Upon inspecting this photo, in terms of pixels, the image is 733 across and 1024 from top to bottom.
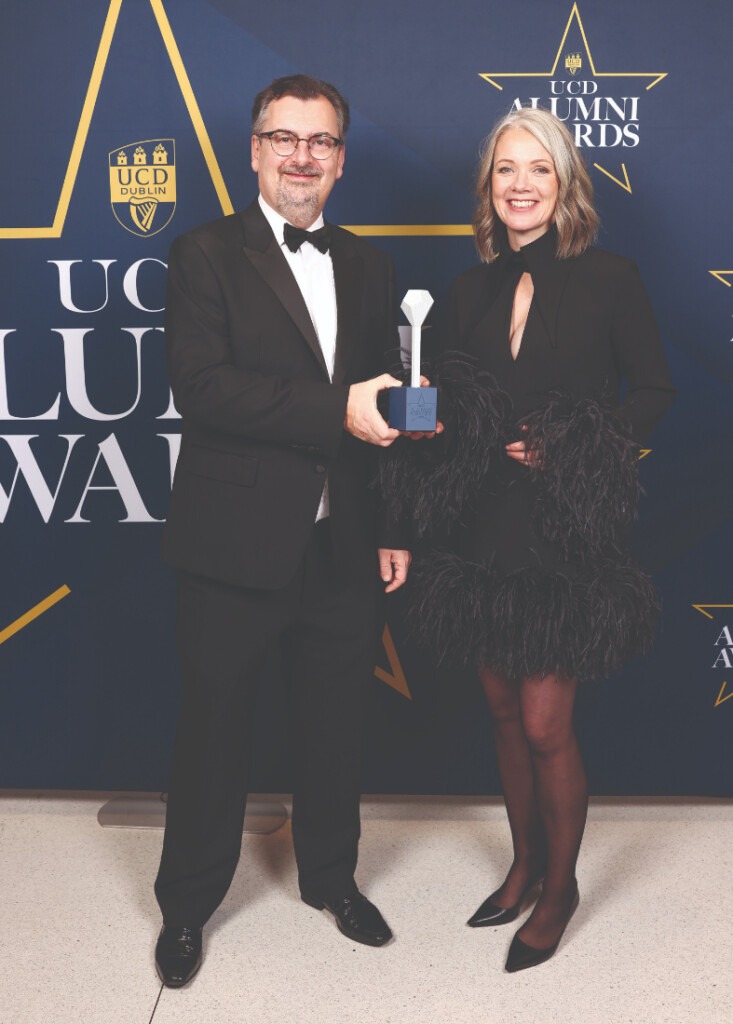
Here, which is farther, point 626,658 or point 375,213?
point 375,213

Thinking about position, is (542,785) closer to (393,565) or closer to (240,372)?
(393,565)

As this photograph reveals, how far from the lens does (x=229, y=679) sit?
217 cm

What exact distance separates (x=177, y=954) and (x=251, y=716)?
514 millimetres

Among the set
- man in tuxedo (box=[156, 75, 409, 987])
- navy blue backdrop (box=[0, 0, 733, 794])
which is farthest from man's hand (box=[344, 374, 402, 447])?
navy blue backdrop (box=[0, 0, 733, 794])

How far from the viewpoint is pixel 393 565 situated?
2.31 meters

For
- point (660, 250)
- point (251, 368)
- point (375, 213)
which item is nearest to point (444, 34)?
point (375, 213)

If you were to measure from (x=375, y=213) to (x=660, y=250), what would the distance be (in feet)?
2.50

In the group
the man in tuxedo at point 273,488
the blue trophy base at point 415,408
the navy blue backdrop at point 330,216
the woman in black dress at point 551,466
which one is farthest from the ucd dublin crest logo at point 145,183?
the blue trophy base at point 415,408

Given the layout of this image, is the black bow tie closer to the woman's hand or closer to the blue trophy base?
the blue trophy base

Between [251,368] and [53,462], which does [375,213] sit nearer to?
[251,368]

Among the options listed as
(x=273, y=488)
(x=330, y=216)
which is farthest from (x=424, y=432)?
(x=330, y=216)

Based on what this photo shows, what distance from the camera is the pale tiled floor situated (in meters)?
2.12

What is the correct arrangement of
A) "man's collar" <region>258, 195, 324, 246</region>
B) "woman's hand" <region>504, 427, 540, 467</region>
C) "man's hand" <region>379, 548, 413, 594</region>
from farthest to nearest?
"man's hand" <region>379, 548, 413, 594</region>, "man's collar" <region>258, 195, 324, 246</region>, "woman's hand" <region>504, 427, 540, 467</region>

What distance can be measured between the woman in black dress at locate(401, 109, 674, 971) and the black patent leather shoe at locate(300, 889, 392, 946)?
298mm
